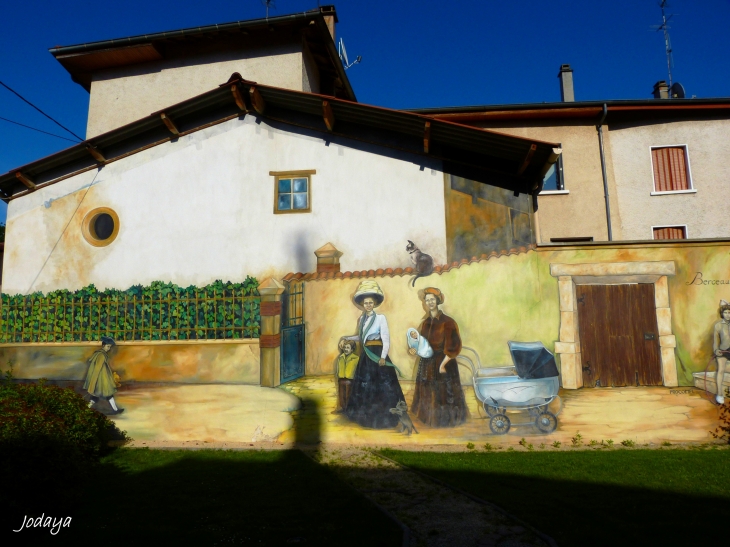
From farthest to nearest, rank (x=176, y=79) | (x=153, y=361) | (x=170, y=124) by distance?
(x=176, y=79), (x=170, y=124), (x=153, y=361)

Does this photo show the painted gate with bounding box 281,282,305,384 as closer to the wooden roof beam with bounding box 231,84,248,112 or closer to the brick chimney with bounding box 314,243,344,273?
the brick chimney with bounding box 314,243,344,273

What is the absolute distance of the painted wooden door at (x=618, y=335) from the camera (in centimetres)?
833

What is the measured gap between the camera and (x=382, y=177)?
968 cm

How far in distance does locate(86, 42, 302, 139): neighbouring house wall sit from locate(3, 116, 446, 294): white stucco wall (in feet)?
14.5

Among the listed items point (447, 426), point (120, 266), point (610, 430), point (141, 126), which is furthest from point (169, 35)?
point (610, 430)

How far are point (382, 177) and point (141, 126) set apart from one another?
193 inches

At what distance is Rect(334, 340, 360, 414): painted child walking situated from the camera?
879cm

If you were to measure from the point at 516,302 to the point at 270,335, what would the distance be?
13.5 ft

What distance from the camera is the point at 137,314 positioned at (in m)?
9.73

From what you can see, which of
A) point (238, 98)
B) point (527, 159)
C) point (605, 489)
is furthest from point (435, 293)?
point (238, 98)

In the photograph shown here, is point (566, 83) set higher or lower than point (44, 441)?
higher

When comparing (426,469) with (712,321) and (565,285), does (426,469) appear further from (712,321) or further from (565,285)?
(712,321)

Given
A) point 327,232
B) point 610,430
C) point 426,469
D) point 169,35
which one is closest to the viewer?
point 426,469

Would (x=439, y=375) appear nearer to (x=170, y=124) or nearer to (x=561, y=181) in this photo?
(x=170, y=124)
